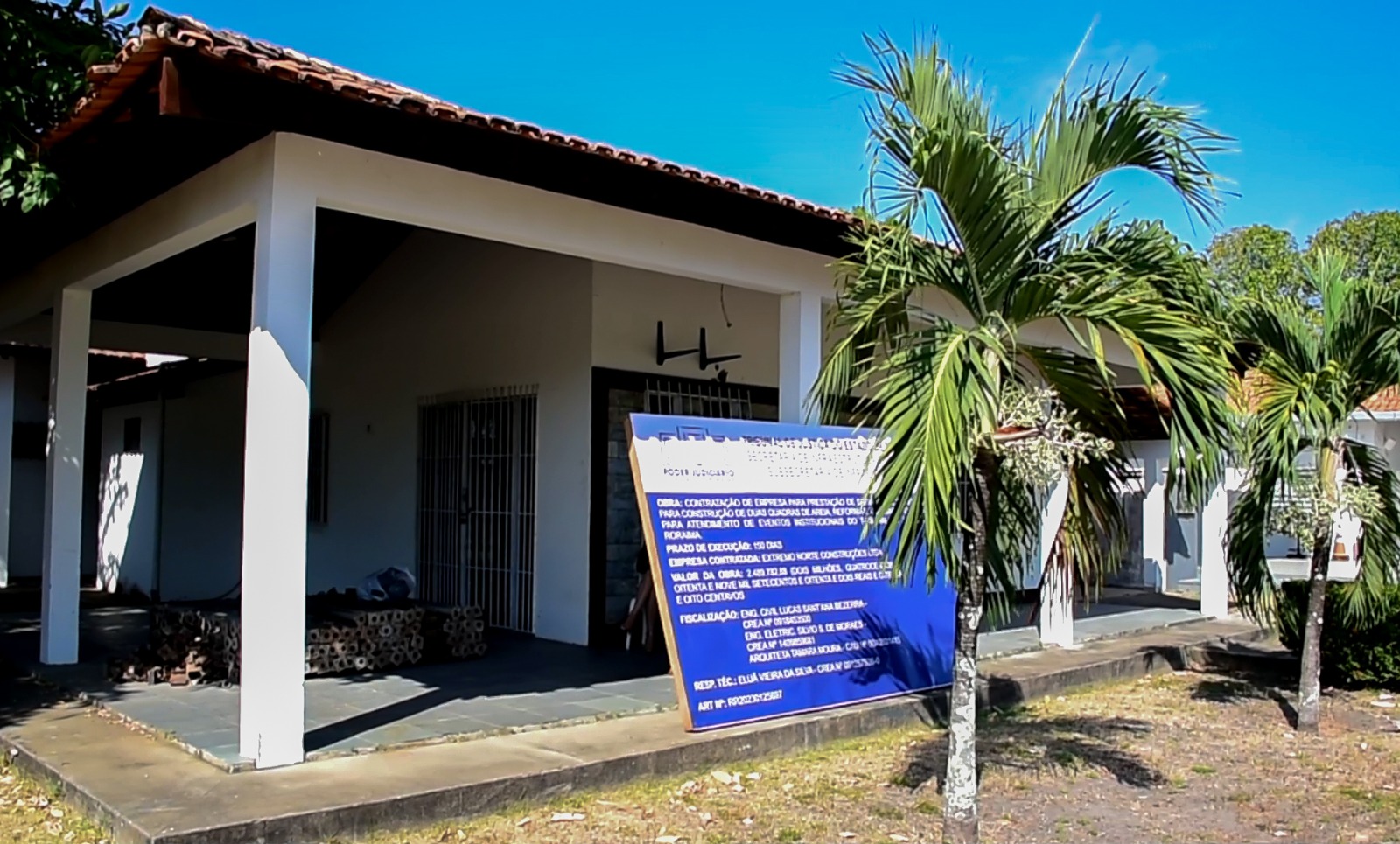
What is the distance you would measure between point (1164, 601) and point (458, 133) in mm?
11242

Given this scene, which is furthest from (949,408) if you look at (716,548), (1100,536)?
(716,548)

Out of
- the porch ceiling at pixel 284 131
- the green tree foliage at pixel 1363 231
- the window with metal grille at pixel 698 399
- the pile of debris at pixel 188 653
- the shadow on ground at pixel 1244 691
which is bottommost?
the shadow on ground at pixel 1244 691

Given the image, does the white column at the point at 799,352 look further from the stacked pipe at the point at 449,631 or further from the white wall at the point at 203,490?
the white wall at the point at 203,490

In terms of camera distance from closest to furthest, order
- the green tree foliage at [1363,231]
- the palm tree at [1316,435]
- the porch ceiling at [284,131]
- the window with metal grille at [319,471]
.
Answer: the porch ceiling at [284,131]
the palm tree at [1316,435]
the window with metal grille at [319,471]
the green tree foliage at [1363,231]

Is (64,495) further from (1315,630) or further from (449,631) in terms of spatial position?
(1315,630)

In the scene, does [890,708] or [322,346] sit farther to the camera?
[322,346]

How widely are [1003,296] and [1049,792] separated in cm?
264

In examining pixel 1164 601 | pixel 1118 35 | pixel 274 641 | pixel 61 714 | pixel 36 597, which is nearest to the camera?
pixel 1118 35

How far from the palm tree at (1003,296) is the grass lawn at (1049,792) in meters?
0.85

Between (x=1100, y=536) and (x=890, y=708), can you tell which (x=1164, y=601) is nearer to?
(x=890, y=708)

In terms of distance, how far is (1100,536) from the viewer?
5.25 meters

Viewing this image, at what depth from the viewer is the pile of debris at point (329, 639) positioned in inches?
289

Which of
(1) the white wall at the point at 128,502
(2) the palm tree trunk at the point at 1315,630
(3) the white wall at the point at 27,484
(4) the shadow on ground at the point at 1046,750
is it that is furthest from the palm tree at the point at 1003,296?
(3) the white wall at the point at 27,484

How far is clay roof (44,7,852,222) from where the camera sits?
4.53m
